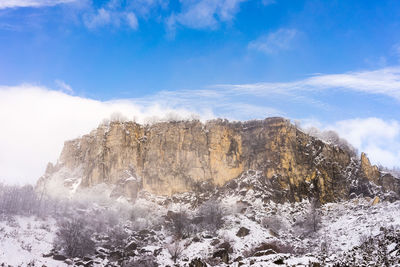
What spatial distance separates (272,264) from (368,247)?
14.3 m

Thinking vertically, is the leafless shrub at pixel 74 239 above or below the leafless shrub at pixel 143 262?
above

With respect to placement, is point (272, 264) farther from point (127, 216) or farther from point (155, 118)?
point (155, 118)

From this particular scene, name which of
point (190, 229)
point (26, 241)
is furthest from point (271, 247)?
point (26, 241)

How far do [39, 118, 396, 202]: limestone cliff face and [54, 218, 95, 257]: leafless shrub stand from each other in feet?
82.0

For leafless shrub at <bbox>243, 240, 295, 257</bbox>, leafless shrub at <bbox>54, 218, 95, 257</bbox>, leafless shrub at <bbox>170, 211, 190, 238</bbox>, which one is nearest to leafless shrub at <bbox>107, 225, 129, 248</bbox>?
leafless shrub at <bbox>54, 218, 95, 257</bbox>

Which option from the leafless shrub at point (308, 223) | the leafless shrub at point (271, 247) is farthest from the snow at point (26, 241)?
the leafless shrub at point (308, 223)

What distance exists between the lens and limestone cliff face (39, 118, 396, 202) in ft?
309

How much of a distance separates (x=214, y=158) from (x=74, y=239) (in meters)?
49.0

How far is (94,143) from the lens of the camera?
354 ft

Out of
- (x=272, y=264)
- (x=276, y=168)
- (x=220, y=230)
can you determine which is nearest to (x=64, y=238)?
(x=220, y=230)

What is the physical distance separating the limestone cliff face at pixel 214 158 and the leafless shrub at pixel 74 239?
25004mm

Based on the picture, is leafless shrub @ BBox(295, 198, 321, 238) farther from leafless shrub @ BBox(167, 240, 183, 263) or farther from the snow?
the snow

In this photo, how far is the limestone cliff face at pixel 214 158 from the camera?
94250mm

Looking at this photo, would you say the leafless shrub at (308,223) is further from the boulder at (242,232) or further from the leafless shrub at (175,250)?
the leafless shrub at (175,250)
